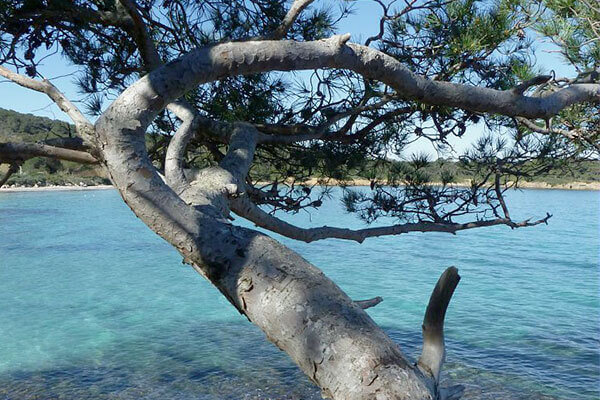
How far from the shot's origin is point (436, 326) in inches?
38.6

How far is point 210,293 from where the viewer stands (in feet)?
29.8

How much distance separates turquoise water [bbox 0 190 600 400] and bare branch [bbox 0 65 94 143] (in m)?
3.11

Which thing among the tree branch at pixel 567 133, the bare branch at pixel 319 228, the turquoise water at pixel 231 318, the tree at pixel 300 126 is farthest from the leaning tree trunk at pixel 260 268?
the turquoise water at pixel 231 318

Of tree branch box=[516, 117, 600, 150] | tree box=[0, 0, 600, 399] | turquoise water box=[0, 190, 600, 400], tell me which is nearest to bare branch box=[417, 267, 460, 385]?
tree box=[0, 0, 600, 399]

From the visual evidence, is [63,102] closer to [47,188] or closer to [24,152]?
[24,152]

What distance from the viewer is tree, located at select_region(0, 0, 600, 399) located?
85 centimetres

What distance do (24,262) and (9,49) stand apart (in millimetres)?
9939

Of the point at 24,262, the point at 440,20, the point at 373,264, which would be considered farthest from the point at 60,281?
the point at 440,20

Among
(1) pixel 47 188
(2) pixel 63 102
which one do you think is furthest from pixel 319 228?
(1) pixel 47 188

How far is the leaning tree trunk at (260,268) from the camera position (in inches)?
29.1

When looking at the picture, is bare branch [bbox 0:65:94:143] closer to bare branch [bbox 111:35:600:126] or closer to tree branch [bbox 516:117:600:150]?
bare branch [bbox 111:35:600:126]

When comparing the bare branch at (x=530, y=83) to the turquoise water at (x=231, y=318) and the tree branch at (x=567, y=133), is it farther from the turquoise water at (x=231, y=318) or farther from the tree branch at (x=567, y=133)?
the turquoise water at (x=231, y=318)

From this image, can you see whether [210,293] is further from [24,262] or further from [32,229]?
[32,229]

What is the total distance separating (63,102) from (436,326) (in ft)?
3.53
